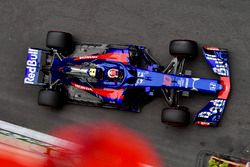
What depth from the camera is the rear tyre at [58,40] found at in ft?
17.9

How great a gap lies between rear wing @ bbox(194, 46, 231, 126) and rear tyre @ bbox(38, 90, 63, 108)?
191 cm

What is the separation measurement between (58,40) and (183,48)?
67.3 inches

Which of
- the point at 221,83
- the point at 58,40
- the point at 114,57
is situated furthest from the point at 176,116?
the point at 58,40

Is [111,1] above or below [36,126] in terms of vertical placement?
above

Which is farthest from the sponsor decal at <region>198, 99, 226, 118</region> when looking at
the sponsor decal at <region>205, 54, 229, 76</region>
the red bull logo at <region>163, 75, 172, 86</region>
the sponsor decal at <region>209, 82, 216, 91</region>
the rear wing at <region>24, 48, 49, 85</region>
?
the rear wing at <region>24, 48, 49, 85</region>

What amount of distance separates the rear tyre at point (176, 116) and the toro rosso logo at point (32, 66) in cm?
188

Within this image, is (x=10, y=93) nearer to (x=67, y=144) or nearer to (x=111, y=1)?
(x=67, y=144)

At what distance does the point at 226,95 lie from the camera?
5086mm

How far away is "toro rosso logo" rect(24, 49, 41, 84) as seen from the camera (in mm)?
5535

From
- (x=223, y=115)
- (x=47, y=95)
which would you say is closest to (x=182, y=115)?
(x=223, y=115)

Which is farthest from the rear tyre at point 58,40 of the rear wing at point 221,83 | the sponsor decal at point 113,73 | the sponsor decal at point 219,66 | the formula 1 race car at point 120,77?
the sponsor decal at point 219,66

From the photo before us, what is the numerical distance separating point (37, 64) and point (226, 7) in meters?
2.69

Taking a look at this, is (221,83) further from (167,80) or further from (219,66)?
(167,80)

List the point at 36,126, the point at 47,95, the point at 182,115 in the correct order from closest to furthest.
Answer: the point at 182,115, the point at 47,95, the point at 36,126
